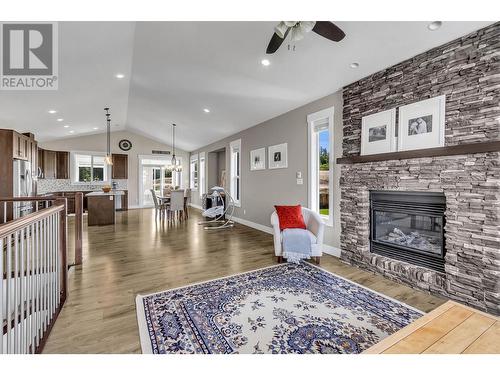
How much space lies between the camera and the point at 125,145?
9859 millimetres

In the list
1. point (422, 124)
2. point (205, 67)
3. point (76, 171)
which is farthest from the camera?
point (76, 171)

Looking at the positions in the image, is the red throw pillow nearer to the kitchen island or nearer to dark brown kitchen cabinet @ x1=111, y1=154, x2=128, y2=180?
the kitchen island

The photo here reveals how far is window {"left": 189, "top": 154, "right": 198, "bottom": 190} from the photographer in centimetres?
1050

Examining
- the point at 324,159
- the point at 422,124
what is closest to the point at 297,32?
the point at 422,124

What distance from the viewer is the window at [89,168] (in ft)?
29.5

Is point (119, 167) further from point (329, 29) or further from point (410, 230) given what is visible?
point (410, 230)

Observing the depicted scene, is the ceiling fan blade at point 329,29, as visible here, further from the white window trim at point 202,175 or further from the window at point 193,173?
the window at point 193,173

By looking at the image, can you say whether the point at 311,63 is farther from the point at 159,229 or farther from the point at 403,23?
the point at 159,229

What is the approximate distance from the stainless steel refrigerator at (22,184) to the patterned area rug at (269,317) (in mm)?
4075

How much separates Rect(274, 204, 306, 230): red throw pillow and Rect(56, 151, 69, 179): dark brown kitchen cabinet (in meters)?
8.44

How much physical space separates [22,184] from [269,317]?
5568mm

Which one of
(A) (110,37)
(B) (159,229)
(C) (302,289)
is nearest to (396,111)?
(C) (302,289)

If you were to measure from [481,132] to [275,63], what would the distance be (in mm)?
2445

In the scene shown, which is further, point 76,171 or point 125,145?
point 125,145
